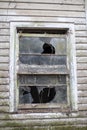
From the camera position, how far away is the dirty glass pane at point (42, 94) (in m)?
4.73

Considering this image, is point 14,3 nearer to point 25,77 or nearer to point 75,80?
point 25,77

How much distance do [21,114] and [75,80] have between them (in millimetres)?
1002

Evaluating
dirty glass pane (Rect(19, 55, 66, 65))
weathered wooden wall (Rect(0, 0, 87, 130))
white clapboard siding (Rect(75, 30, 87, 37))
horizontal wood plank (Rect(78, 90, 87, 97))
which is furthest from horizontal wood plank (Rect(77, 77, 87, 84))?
white clapboard siding (Rect(75, 30, 87, 37))

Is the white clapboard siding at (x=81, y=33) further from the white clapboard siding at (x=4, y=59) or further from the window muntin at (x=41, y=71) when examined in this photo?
the white clapboard siding at (x=4, y=59)

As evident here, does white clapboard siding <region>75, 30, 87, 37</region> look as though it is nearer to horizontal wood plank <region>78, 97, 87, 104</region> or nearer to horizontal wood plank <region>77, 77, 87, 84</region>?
horizontal wood plank <region>77, 77, 87, 84</region>

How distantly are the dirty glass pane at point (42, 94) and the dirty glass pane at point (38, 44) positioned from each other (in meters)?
0.59

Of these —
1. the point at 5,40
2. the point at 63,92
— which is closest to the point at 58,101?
the point at 63,92

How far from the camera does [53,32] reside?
505 cm

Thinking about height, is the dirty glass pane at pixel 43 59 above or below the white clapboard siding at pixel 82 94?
above

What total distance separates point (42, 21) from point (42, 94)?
119 centimetres

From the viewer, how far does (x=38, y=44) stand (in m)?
4.95

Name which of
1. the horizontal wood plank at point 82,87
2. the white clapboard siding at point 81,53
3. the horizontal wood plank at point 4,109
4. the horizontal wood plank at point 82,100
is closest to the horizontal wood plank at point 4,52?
the horizontal wood plank at point 4,109

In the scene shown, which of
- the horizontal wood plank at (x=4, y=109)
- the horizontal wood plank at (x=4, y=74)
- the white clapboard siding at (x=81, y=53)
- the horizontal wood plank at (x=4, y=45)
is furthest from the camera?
the white clapboard siding at (x=81, y=53)

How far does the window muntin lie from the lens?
477 cm
